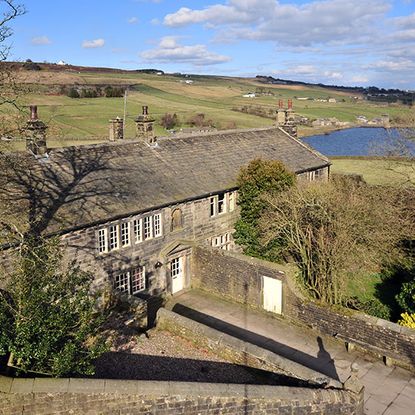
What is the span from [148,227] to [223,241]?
628 centimetres

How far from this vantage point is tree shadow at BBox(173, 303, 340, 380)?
662 inches

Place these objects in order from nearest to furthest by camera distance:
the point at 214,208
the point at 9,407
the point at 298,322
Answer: the point at 9,407
the point at 298,322
the point at 214,208

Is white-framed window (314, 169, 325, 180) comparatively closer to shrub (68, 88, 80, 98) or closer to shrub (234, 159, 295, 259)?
shrub (234, 159, 295, 259)

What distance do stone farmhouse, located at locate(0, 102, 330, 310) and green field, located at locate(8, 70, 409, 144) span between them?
23239 millimetres

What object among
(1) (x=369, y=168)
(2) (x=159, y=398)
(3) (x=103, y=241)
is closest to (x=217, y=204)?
(3) (x=103, y=241)

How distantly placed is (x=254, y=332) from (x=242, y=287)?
2.85 meters

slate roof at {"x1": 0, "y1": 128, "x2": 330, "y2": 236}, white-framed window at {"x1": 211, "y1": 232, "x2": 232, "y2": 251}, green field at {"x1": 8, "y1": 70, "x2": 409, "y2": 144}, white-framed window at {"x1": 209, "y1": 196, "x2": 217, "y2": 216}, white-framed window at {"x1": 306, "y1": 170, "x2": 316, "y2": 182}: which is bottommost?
white-framed window at {"x1": 211, "y1": 232, "x2": 232, "y2": 251}

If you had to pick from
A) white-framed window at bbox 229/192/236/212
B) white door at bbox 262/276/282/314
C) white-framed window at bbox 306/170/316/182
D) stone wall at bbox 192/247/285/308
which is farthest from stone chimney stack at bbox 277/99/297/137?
white door at bbox 262/276/282/314

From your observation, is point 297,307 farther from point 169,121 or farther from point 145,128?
point 169,121

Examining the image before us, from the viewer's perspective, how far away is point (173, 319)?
55.6 feet

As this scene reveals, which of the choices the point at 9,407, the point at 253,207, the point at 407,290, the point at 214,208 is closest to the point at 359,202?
the point at 407,290

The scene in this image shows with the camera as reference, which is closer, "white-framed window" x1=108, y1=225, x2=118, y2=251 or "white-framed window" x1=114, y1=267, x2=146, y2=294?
"white-framed window" x1=108, y1=225, x2=118, y2=251

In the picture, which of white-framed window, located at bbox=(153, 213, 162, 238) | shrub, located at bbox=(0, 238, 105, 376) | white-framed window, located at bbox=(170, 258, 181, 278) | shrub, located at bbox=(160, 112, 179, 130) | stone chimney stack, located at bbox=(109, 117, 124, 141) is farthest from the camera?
shrub, located at bbox=(160, 112, 179, 130)

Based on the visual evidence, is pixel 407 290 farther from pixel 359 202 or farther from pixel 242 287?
pixel 242 287
